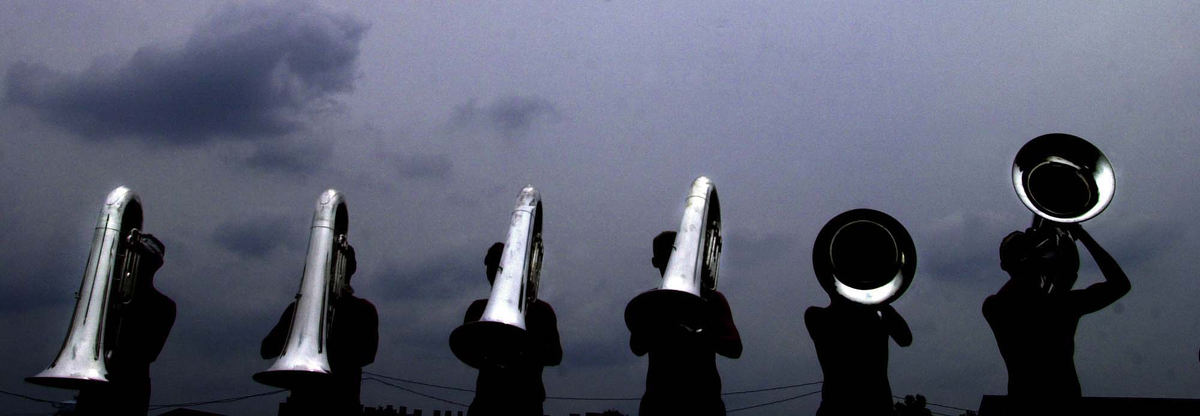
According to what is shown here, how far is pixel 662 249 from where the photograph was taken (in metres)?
6.61

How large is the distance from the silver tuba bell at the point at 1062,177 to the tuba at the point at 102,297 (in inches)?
262

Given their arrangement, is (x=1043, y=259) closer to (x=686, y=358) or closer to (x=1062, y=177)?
(x=1062, y=177)

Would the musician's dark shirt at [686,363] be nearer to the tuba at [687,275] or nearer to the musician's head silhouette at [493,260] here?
the tuba at [687,275]

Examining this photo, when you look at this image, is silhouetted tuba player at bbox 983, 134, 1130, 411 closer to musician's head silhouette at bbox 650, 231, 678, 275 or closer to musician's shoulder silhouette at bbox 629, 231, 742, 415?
musician's shoulder silhouette at bbox 629, 231, 742, 415

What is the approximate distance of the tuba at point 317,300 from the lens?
20.2 ft

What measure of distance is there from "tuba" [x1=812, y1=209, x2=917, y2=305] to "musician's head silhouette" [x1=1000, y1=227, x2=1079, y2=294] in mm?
723

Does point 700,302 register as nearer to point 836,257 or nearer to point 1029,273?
point 836,257

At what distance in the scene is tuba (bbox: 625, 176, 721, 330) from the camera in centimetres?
572

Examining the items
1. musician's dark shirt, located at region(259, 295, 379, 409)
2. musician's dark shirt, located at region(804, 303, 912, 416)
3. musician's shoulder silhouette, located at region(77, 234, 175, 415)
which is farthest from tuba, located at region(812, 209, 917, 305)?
musician's shoulder silhouette, located at region(77, 234, 175, 415)

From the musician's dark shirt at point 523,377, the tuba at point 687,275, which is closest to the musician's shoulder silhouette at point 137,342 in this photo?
the musician's dark shirt at point 523,377

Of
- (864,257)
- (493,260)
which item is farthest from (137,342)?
(864,257)

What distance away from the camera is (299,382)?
627 centimetres

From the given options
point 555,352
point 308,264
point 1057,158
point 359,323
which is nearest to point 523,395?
point 555,352

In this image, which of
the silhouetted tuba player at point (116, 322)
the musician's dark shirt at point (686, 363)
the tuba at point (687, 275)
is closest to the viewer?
the tuba at point (687, 275)
